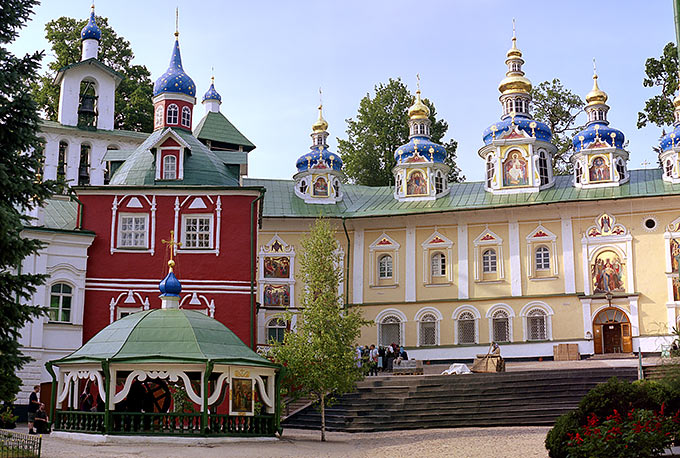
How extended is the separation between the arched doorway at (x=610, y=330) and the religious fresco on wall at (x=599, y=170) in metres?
6.00

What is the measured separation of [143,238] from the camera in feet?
103

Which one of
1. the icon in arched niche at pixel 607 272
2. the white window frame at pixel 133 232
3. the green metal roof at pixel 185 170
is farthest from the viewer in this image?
the icon in arched niche at pixel 607 272

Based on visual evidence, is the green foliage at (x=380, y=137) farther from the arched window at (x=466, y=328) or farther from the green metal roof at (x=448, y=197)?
the arched window at (x=466, y=328)

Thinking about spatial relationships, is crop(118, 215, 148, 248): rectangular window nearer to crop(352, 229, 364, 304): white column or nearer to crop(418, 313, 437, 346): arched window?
crop(352, 229, 364, 304): white column

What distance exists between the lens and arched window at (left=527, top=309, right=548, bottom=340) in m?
38.0

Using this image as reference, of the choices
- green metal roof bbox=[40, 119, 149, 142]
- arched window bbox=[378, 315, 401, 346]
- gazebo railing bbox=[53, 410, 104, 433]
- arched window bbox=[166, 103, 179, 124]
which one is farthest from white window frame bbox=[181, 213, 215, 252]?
green metal roof bbox=[40, 119, 149, 142]

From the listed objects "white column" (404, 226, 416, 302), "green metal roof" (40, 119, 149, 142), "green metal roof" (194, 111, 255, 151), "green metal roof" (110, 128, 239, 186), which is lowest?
"white column" (404, 226, 416, 302)

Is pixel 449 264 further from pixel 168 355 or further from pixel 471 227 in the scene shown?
pixel 168 355

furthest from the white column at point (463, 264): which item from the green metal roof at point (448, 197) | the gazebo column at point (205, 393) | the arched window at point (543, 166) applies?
the gazebo column at point (205, 393)

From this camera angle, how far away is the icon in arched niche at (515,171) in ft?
131

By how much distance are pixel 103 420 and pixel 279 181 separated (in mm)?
26499

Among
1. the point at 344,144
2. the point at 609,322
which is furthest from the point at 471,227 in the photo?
the point at 344,144

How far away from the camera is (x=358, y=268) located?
40781 millimetres

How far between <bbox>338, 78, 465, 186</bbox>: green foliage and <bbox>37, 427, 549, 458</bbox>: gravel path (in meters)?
28.5
